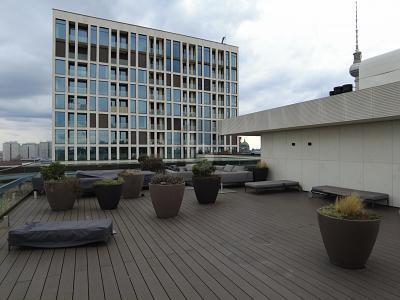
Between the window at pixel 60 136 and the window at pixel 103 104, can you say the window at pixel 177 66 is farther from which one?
the window at pixel 60 136

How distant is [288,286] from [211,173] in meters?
5.69

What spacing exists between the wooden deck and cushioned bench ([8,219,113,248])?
130 mm

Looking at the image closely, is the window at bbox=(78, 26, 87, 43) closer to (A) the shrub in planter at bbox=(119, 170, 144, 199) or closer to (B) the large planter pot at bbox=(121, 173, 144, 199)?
(A) the shrub in planter at bbox=(119, 170, 144, 199)

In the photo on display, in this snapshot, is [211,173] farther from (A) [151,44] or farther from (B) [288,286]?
(A) [151,44]

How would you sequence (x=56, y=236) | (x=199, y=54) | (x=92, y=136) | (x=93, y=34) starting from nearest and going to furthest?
(x=56, y=236), (x=93, y=34), (x=92, y=136), (x=199, y=54)

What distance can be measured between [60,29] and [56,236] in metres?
41.2

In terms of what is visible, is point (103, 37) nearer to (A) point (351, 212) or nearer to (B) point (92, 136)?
(B) point (92, 136)

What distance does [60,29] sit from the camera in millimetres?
37844

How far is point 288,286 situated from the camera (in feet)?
10.8

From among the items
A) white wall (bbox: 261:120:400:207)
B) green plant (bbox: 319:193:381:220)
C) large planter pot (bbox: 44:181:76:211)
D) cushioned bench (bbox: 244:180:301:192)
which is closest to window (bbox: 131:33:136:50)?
white wall (bbox: 261:120:400:207)

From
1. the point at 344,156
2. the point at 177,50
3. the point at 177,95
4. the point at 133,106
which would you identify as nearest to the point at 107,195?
the point at 344,156

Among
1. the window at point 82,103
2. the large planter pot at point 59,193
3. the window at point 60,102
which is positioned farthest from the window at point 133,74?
the large planter pot at point 59,193

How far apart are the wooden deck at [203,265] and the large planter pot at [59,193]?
1090mm

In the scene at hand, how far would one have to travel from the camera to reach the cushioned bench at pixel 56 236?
4.55 metres
